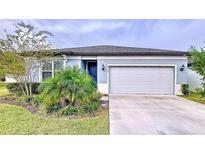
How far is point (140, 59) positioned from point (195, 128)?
31.0 ft

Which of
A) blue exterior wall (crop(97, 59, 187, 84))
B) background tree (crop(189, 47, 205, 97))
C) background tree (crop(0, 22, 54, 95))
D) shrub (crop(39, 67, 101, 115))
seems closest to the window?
background tree (crop(0, 22, 54, 95))

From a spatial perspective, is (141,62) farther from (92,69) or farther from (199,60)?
(199,60)

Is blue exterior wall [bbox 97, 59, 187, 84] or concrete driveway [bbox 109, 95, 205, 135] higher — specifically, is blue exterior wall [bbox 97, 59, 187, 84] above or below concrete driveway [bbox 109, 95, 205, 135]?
above

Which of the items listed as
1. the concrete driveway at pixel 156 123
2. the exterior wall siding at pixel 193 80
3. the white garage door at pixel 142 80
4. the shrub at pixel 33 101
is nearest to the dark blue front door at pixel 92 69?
the white garage door at pixel 142 80

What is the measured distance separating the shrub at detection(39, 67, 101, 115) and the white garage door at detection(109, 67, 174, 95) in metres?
6.82

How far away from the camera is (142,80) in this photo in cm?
1556

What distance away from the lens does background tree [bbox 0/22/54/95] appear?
1183cm

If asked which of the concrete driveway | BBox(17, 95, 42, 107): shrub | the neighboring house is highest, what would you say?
the neighboring house

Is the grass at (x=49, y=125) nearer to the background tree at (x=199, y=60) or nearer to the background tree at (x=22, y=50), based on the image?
the background tree at (x=22, y=50)

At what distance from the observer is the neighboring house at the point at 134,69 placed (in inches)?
603

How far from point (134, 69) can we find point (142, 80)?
105 cm

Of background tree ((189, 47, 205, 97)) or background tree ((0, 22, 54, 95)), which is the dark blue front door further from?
background tree ((189, 47, 205, 97))

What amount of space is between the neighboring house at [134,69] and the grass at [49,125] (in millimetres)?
7526
